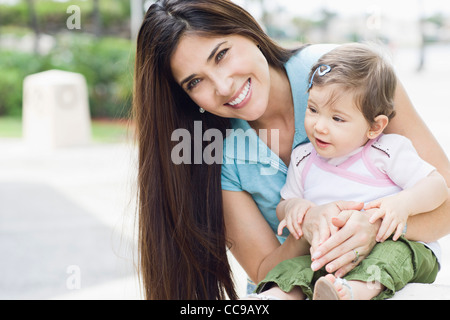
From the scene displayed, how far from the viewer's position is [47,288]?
4305mm

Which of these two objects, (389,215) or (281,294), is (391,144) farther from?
(281,294)

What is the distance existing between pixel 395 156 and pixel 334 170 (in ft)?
0.65

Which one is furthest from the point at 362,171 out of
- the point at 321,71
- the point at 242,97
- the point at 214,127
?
the point at 214,127

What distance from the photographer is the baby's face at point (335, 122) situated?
1855mm

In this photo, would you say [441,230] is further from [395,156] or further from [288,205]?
[288,205]

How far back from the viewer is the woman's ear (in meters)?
1.90

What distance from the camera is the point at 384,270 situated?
1646 millimetres

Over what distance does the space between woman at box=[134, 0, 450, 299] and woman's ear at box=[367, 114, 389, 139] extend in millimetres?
162

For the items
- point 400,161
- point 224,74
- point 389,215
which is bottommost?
point 389,215

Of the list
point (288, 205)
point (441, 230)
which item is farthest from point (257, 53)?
point (441, 230)

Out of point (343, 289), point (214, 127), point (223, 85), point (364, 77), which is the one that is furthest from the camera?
point (214, 127)

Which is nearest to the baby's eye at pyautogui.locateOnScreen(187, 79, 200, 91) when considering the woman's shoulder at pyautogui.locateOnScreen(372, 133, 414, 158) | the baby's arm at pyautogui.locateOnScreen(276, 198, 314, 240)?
the baby's arm at pyautogui.locateOnScreen(276, 198, 314, 240)

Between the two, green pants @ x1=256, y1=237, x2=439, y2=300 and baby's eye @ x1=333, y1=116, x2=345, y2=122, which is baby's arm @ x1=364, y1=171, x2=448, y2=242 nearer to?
green pants @ x1=256, y1=237, x2=439, y2=300

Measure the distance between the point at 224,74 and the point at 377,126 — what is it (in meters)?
0.53
